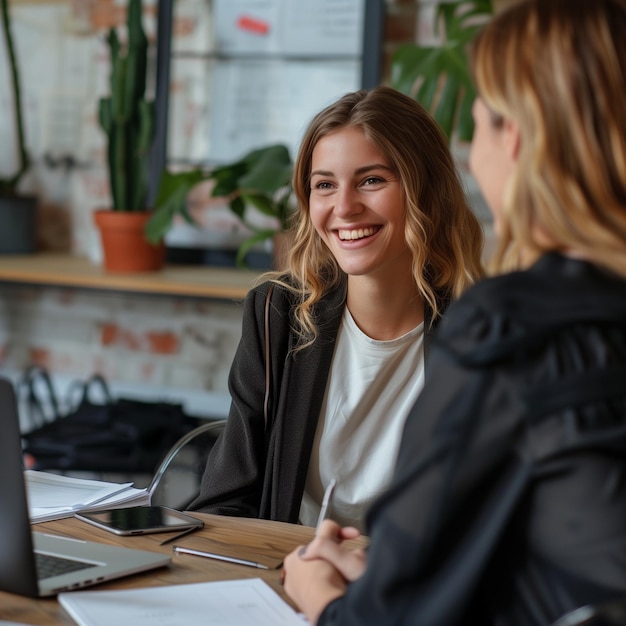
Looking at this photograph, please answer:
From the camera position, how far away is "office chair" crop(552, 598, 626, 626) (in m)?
0.79

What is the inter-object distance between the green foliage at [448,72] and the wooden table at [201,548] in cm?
164

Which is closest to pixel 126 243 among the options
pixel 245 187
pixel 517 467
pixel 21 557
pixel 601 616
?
pixel 245 187

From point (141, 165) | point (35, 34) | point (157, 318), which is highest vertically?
point (35, 34)

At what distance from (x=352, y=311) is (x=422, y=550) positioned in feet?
3.59

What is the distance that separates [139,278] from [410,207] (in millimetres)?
1508

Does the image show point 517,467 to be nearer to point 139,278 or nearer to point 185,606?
point 185,606

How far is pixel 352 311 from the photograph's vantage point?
6.49 feet

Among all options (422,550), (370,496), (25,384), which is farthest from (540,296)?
(25,384)

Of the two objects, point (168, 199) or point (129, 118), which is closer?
point (168, 199)

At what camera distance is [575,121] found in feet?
3.04

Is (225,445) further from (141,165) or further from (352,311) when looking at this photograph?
(141,165)

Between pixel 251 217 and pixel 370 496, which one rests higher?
pixel 251 217

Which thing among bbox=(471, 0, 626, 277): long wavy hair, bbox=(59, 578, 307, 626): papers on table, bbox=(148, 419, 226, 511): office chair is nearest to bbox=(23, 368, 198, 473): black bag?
bbox=(148, 419, 226, 511): office chair

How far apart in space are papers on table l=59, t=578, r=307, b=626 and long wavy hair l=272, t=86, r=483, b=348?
749 millimetres
